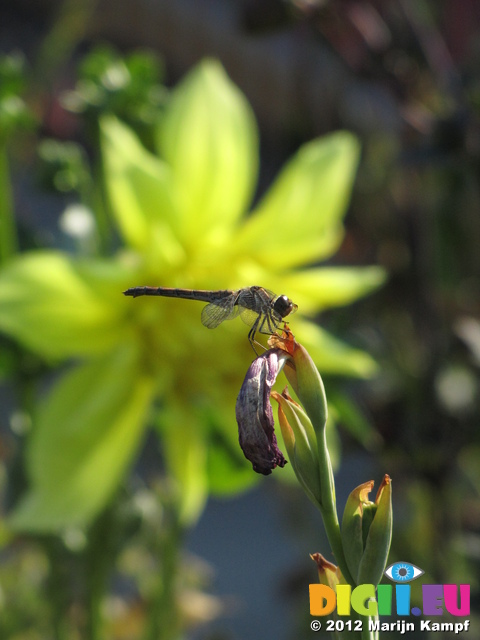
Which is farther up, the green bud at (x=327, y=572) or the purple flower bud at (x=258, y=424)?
the purple flower bud at (x=258, y=424)

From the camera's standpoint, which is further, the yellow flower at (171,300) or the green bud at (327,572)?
the yellow flower at (171,300)

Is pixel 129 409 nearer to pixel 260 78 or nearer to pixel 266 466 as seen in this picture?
pixel 266 466

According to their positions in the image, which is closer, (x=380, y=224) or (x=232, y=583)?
(x=380, y=224)

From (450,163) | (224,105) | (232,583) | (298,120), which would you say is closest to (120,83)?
(224,105)

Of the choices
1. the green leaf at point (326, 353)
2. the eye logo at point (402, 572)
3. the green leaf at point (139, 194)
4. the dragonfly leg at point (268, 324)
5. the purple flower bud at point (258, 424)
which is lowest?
the eye logo at point (402, 572)

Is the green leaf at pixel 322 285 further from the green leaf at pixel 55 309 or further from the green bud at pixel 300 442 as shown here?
the green bud at pixel 300 442

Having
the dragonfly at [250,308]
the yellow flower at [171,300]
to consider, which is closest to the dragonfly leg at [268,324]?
the dragonfly at [250,308]
